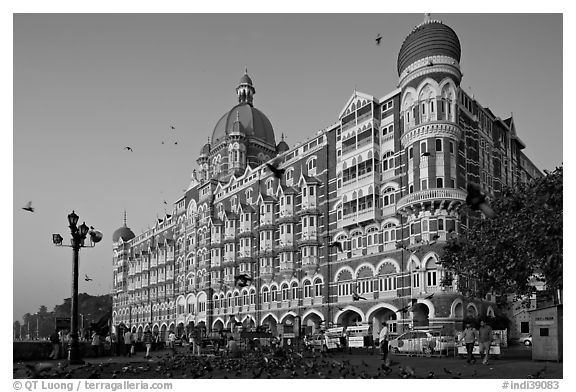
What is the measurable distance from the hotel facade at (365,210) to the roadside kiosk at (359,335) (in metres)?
1.35

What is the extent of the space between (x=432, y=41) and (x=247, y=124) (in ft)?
115

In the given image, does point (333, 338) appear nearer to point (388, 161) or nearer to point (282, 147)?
point (388, 161)

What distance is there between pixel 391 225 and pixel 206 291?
29.2 meters

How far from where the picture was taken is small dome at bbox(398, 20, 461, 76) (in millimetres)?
40656

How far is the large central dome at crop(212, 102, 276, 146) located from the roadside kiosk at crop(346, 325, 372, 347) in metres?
33.9

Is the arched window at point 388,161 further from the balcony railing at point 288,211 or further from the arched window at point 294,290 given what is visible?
the arched window at point 294,290

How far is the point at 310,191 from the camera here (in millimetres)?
50938

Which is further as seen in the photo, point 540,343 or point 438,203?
point 438,203

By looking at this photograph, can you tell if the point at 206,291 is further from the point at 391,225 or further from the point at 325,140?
the point at 391,225

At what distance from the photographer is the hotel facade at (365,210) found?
40.7m

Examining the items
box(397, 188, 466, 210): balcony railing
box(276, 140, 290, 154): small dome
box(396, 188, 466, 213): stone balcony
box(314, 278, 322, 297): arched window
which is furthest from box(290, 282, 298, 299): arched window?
box(276, 140, 290, 154): small dome

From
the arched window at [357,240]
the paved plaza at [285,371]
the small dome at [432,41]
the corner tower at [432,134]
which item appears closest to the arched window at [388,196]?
the corner tower at [432,134]

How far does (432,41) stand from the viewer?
1617 inches
